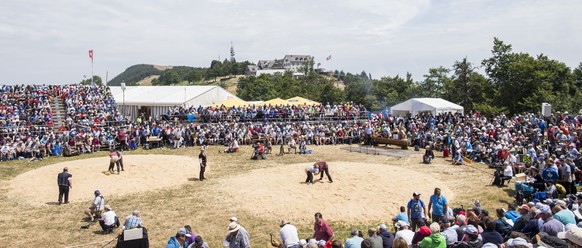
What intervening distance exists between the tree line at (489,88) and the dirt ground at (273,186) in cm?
3180

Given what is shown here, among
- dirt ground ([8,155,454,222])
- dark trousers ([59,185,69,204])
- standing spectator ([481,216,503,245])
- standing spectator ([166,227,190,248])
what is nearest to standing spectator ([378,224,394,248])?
standing spectator ([481,216,503,245])

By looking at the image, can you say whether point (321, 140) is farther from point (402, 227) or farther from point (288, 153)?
point (402, 227)

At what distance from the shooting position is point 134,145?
26828 millimetres

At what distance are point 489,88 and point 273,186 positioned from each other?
4898cm

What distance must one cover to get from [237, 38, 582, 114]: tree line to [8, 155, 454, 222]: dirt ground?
3180 cm

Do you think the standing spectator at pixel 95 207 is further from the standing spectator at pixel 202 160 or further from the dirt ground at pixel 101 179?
the standing spectator at pixel 202 160

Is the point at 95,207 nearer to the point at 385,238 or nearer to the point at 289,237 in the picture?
the point at 289,237

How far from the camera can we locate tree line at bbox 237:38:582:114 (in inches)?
1906

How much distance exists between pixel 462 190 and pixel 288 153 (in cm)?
1131

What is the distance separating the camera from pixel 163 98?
41406 mm

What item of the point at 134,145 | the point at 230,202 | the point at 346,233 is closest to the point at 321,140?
the point at 134,145

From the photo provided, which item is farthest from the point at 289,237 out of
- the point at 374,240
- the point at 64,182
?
the point at 64,182

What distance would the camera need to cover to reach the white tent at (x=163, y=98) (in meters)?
40.2

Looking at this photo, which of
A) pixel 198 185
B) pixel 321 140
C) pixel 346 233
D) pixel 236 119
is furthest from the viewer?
pixel 236 119
